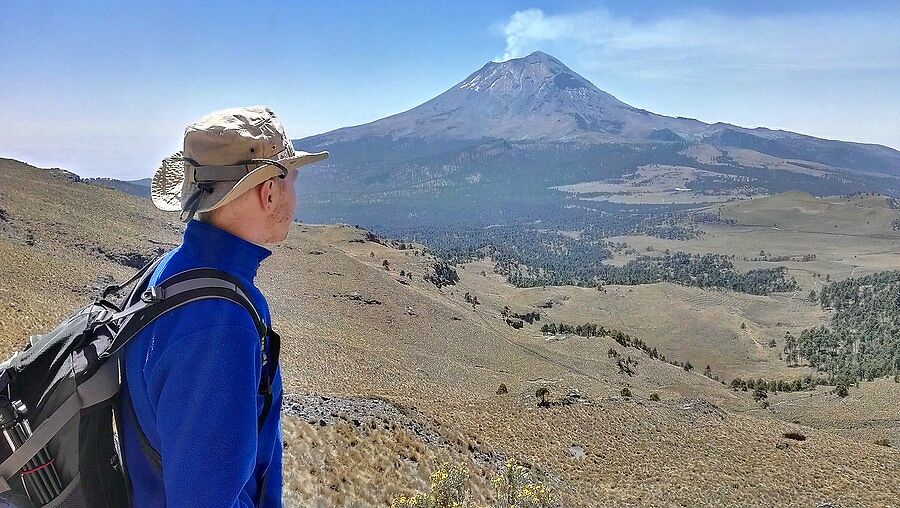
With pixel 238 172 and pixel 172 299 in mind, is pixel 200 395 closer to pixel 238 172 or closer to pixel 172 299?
pixel 172 299

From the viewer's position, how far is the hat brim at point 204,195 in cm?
185

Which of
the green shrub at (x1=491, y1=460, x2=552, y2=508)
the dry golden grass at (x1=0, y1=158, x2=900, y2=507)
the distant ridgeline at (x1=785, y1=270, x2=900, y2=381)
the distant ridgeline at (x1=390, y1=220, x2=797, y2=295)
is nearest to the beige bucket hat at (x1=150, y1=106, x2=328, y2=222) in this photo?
the dry golden grass at (x1=0, y1=158, x2=900, y2=507)

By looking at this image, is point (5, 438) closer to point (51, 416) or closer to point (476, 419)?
point (51, 416)

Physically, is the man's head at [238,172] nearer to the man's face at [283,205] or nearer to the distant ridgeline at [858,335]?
the man's face at [283,205]

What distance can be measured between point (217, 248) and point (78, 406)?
59cm

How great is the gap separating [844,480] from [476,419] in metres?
12.8

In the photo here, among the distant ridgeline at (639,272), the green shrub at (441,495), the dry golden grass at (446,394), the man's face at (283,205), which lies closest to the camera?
the man's face at (283,205)

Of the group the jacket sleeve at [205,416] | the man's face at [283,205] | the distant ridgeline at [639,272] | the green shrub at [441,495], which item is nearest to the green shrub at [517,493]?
the green shrub at [441,495]

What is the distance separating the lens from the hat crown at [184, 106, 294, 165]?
6.13 ft

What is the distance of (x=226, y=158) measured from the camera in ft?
6.15

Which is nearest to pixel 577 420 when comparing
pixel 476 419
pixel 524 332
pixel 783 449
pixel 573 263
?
pixel 476 419

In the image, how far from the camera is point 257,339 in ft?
5.72

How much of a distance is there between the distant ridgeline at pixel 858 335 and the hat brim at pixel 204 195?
7149 cm

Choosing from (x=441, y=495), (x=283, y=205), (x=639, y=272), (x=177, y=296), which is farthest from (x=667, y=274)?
(x=177, y=296)
